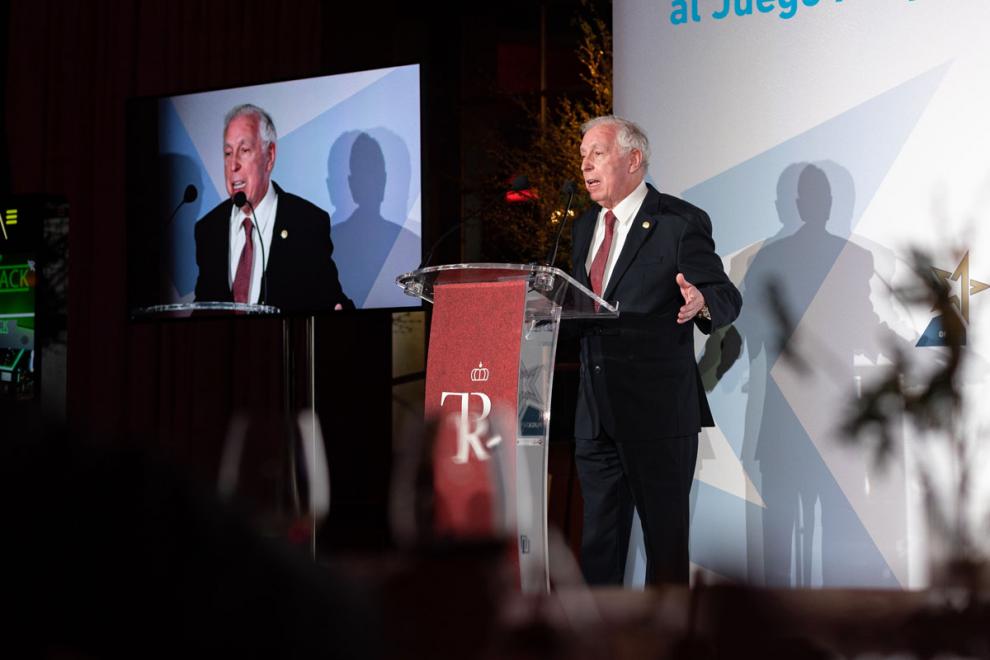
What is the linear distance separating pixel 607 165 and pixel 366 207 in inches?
36.7

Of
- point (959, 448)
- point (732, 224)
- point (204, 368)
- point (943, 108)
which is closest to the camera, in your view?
point (959, 448)

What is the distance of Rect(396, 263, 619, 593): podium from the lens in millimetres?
2391

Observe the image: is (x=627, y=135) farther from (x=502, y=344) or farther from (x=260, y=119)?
(x=260, y=119)

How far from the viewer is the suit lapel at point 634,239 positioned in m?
3.00

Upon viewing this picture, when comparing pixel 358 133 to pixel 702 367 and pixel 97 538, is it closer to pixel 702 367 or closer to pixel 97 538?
pixel 702 367

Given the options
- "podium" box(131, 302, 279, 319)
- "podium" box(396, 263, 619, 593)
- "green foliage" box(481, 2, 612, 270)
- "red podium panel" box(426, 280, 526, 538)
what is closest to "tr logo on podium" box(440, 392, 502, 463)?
"red podium panel" box(426, 280, 526, 538)

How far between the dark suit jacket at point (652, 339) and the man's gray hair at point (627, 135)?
0.86ft

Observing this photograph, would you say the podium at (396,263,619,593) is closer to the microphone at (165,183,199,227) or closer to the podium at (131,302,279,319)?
the podium at (131,302,279,319)

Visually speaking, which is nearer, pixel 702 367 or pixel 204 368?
pixel 702 367

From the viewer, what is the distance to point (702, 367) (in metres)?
3.36

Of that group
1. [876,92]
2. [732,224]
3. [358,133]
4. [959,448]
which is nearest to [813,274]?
[732,224]

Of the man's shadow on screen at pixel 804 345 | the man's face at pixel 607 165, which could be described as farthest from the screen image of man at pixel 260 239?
the man's shadow on screen at pixel 804 345

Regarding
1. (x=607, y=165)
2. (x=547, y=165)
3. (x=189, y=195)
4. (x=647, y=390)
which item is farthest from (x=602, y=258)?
(x=547, y=165)

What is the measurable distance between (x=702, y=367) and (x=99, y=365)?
3.54 m
